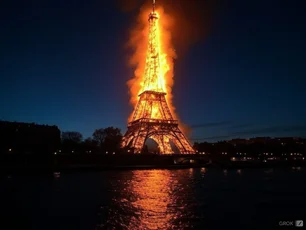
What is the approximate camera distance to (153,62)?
251 feet

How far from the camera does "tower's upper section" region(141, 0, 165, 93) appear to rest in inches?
2966

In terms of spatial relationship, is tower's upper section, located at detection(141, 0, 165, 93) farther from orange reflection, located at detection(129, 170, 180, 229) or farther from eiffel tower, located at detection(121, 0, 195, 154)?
orange reflection, located at detection(129, 170, 180, 229)

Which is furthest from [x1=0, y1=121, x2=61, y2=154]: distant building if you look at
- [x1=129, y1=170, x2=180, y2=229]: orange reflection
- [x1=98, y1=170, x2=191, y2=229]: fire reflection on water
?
[x1=98, y1=170, x2=191, y2=229]: fire reflection on water

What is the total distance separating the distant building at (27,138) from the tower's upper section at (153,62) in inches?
913

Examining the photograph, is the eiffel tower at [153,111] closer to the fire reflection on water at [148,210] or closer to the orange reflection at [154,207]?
the orange reflection at [154,207]

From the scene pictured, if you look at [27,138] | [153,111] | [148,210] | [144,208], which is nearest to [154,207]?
[144,208]

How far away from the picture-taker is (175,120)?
75.1m

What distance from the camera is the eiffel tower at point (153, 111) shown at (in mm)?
72262

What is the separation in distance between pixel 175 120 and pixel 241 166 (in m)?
22.1

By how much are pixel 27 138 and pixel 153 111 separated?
2787 centimetres

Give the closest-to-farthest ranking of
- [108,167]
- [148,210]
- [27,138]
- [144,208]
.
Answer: [148,210], [144,208], [108,167], [27,138]

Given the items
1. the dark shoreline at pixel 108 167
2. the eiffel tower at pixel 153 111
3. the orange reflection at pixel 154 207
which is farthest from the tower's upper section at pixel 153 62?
the orange reflection at pixel 154 207

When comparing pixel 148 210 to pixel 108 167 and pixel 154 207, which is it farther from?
pixel 108 167

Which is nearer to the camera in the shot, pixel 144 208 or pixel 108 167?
pixel 144 208
